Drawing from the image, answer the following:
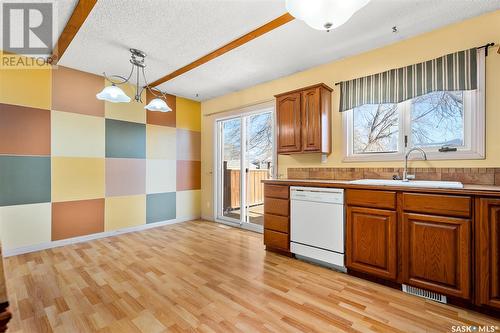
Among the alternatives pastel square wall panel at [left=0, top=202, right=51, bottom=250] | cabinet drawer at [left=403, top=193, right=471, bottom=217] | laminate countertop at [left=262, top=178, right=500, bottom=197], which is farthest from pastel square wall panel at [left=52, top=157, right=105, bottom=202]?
cabinet drawer at [left=403, top=193, right=471, bottom=217]

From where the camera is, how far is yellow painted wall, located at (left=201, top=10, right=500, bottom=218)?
2170mm

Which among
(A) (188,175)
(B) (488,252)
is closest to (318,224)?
(B) (488,252)

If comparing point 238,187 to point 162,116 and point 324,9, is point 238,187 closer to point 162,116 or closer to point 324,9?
point 162,116

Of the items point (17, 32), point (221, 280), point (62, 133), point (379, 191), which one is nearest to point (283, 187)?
point (379, 191)

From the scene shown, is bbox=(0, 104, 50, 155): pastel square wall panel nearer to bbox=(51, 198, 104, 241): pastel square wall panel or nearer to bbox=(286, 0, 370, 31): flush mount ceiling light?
bbox=(51, 198, 104, 241): pastel square wall panel

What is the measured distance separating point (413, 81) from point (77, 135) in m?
4.48

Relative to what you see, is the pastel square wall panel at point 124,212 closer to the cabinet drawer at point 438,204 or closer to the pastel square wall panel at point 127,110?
the pastel square wall panel at point 127,110

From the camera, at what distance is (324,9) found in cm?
138

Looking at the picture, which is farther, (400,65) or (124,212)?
(124,212)

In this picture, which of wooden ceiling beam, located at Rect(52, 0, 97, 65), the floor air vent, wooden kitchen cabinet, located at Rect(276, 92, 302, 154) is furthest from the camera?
wooden kitchen cabinet, located at Rect(276, 92, 302, 154)

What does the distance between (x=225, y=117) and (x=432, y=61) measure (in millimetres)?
3286

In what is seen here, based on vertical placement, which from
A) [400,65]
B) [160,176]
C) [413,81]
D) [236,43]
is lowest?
[160,176]

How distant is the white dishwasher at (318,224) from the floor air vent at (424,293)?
0.57m

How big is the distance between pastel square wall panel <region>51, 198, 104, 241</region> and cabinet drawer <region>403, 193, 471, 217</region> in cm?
413
